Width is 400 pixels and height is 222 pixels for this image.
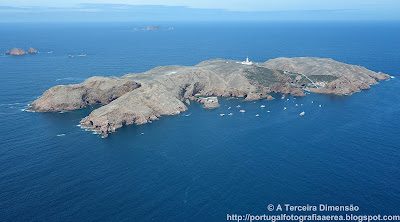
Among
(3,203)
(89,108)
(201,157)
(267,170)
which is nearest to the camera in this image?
(3,203)

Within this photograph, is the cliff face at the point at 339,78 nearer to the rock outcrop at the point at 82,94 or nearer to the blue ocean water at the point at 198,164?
the blue ocean water at the point at 198,164

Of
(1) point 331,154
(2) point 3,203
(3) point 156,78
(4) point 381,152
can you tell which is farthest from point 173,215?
(3) point 156,78

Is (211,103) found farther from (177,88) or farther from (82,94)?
(82,94)

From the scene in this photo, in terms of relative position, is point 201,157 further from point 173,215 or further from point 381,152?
point 381,152

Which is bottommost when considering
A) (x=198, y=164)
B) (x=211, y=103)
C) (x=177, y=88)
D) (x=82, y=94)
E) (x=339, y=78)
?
(x=198, y=164)

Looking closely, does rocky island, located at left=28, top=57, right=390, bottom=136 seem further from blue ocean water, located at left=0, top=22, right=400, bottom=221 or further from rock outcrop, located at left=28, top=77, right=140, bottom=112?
blue ocean water, located at left=0, top=22, right=400, bottom=221

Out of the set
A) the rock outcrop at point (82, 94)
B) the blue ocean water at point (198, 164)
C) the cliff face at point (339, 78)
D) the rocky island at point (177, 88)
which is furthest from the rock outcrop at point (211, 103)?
the cliff face at point (339, 78)

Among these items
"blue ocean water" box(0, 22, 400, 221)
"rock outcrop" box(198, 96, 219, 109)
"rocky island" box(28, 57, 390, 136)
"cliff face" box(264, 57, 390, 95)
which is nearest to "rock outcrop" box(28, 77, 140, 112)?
"rocky island" box(28, 57, 390, 136)

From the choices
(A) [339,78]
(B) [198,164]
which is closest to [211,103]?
(B) [198,164]
